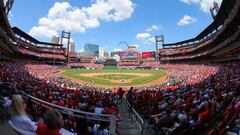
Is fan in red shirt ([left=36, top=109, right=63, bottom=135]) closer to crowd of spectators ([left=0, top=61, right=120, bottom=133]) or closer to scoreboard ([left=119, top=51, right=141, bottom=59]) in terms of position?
crowd of spectators ([left=0, top=61, right=120, bottom=133])

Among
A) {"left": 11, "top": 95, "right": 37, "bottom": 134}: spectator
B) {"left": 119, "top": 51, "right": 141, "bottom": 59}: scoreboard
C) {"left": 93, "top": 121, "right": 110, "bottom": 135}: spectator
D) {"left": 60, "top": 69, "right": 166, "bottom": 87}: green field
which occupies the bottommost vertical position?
{"left": 60, "top": 69, "right": 166, "bottom": 87}: green field

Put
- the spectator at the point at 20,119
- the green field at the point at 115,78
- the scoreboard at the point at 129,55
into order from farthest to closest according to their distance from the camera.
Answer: the scoreboard at the point at 129,55 → the green field at the point at 115,78 → the spectator at the point at 20,119

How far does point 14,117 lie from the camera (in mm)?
3631

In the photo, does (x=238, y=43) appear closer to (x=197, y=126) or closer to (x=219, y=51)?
(x=219, y=51)

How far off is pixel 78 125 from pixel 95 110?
1412mm

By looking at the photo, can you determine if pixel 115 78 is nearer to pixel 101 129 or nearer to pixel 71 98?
pixel 71 98

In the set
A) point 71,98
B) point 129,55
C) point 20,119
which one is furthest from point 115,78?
point 129,55

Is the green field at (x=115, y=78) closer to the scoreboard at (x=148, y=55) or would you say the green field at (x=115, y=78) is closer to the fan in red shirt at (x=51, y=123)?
the fan in red shirt at (x=51, y=123)

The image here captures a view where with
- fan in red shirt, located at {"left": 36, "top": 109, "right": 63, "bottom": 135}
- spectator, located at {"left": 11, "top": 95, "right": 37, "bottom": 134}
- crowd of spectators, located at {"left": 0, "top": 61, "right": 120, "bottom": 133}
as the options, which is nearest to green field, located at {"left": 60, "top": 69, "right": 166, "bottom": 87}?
Result: crowd of spectators, located at {"left": 0, "top": 61, "right": 120, "bottom": 133}

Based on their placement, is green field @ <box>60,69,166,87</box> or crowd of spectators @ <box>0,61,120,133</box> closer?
crowd of spectators @ <box>0,61,120,133</box>

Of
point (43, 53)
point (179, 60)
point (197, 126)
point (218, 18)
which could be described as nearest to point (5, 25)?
point (197, 126)

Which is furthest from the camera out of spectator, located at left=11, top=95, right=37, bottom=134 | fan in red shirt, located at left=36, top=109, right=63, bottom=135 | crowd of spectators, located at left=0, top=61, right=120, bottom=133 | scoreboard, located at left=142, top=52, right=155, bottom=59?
scoreboard, located at left=142, top=52, right=155, bottom=59

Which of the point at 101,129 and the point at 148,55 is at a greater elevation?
the point at 148,55

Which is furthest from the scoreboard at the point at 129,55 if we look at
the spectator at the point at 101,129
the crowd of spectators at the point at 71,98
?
the spectator at the point at 101,129
